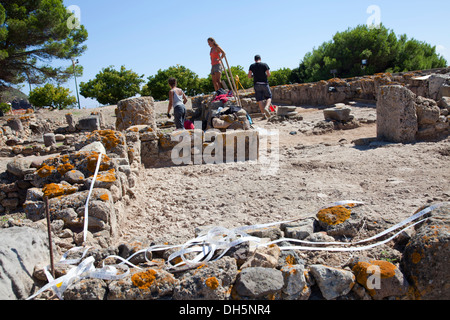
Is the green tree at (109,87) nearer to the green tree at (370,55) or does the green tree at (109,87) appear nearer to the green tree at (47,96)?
the green tree at (47,96)

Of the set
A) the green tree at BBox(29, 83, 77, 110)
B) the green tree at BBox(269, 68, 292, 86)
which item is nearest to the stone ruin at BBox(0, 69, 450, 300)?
the green tree at BBox(29, 83, 77, 110)

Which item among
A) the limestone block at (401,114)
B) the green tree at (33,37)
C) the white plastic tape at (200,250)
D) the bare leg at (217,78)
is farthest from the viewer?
the green tree at (33,37)

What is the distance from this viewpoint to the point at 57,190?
367 centimetres

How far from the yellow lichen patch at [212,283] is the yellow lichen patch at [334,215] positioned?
130 cm

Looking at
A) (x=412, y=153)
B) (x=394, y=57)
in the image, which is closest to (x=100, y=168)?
(x=412, y=153)

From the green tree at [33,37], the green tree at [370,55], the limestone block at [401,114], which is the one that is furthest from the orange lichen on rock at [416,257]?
the green tree at [370,55]

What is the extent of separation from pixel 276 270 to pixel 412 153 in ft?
17.1

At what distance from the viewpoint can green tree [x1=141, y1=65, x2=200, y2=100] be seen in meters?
35.7

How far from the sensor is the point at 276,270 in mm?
2074

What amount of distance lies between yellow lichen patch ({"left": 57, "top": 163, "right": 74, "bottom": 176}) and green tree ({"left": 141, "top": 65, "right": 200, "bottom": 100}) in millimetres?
31398

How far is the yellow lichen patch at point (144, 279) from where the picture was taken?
2.01m

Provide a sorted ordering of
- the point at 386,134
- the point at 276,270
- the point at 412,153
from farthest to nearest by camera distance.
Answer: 1. the point at 386,134
2. the point at 412,153
3. the point at 276,270

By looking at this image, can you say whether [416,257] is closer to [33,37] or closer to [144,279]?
[144,279]
